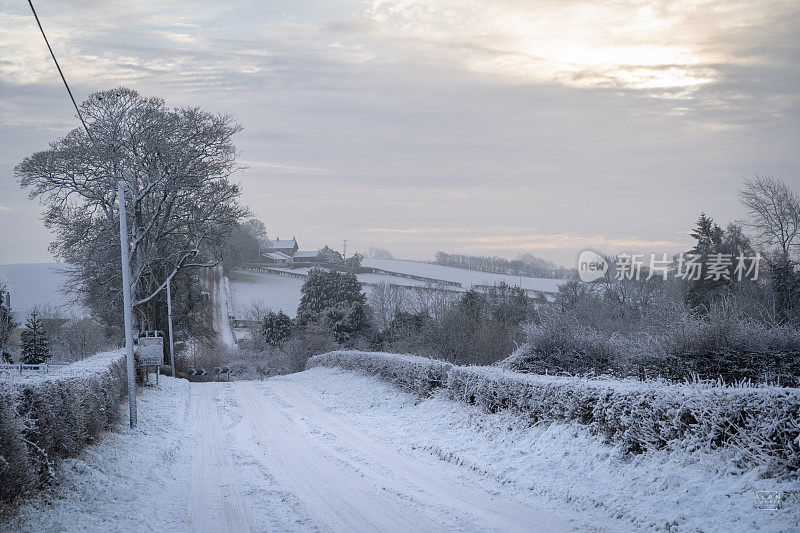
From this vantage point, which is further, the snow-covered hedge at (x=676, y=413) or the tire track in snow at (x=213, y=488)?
the tire track in snow at (x=213, y=488)

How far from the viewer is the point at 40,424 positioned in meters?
8.51

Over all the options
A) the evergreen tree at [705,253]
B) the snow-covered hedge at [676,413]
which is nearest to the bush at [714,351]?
the snow-covered hedge at [676,413]

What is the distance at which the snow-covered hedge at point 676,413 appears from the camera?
7.05m

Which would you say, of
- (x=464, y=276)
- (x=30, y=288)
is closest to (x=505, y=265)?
(x=464, y=276)

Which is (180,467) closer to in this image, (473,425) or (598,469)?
(473,425)

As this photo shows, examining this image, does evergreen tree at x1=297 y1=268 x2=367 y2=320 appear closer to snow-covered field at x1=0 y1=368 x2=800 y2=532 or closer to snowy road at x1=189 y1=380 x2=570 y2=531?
snowy road at x1=189 y1=380 x2=570 y2=531

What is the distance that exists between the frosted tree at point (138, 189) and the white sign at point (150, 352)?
3.66 meters

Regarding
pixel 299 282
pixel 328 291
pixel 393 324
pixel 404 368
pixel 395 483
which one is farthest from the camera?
pixel 299 282

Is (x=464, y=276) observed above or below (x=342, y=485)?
above

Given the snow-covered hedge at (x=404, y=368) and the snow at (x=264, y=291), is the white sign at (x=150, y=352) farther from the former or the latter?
the snow at (x=264, y=291)

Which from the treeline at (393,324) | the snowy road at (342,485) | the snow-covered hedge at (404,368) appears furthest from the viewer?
the treeline at (393,324)

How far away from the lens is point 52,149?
28.2 metres

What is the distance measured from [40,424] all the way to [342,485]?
14.2 feet

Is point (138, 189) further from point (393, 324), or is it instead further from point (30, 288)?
point (30, 288)
